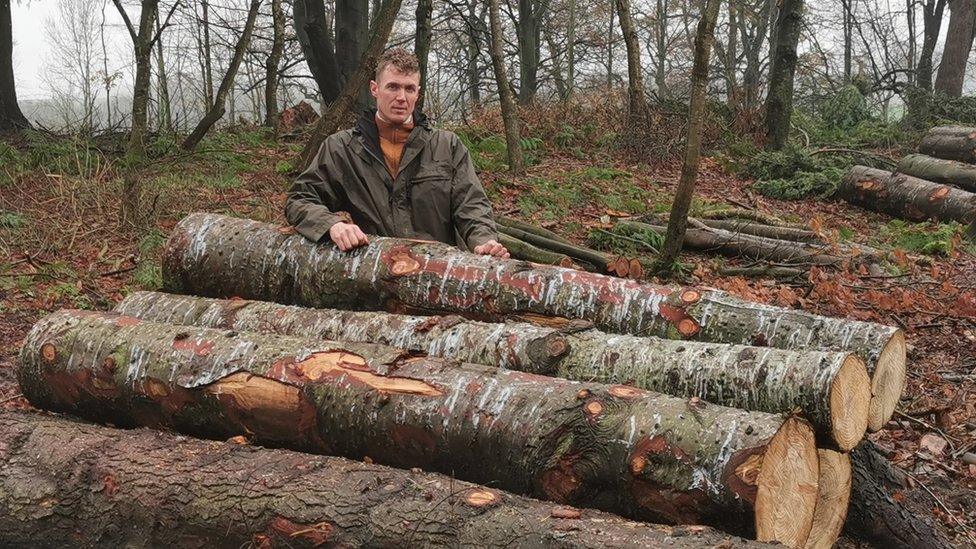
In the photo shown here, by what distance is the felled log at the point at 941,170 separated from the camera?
1127 cm

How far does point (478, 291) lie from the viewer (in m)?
4.12

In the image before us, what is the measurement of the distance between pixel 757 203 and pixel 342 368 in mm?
8887

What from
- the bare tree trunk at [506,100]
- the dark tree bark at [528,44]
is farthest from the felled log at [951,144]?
the dark tree bark at [528,44]

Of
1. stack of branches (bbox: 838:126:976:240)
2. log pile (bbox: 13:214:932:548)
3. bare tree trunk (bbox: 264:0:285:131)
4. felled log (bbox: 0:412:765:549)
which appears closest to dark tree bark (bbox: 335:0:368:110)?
bare tree trunk (bbox: 264:0:285:131)

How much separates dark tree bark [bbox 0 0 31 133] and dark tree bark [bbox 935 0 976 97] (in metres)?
16.9

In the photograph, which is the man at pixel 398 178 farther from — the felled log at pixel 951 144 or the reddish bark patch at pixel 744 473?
the felled log at pixel 951 144

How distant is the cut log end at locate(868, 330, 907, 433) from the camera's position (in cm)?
357

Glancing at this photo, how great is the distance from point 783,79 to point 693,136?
806 centimetres

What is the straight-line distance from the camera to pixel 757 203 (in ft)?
36.6

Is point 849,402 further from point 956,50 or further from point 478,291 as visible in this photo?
point 956,50

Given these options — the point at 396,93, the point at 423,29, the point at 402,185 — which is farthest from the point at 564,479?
the point at 423,29

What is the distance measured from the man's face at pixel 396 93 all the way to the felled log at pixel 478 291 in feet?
2.84

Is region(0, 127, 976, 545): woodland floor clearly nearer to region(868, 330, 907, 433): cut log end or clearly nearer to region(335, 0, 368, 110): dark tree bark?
region(868, 330, 907, 433): cut log end

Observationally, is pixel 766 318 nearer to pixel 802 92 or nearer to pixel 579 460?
pixel 579 460
